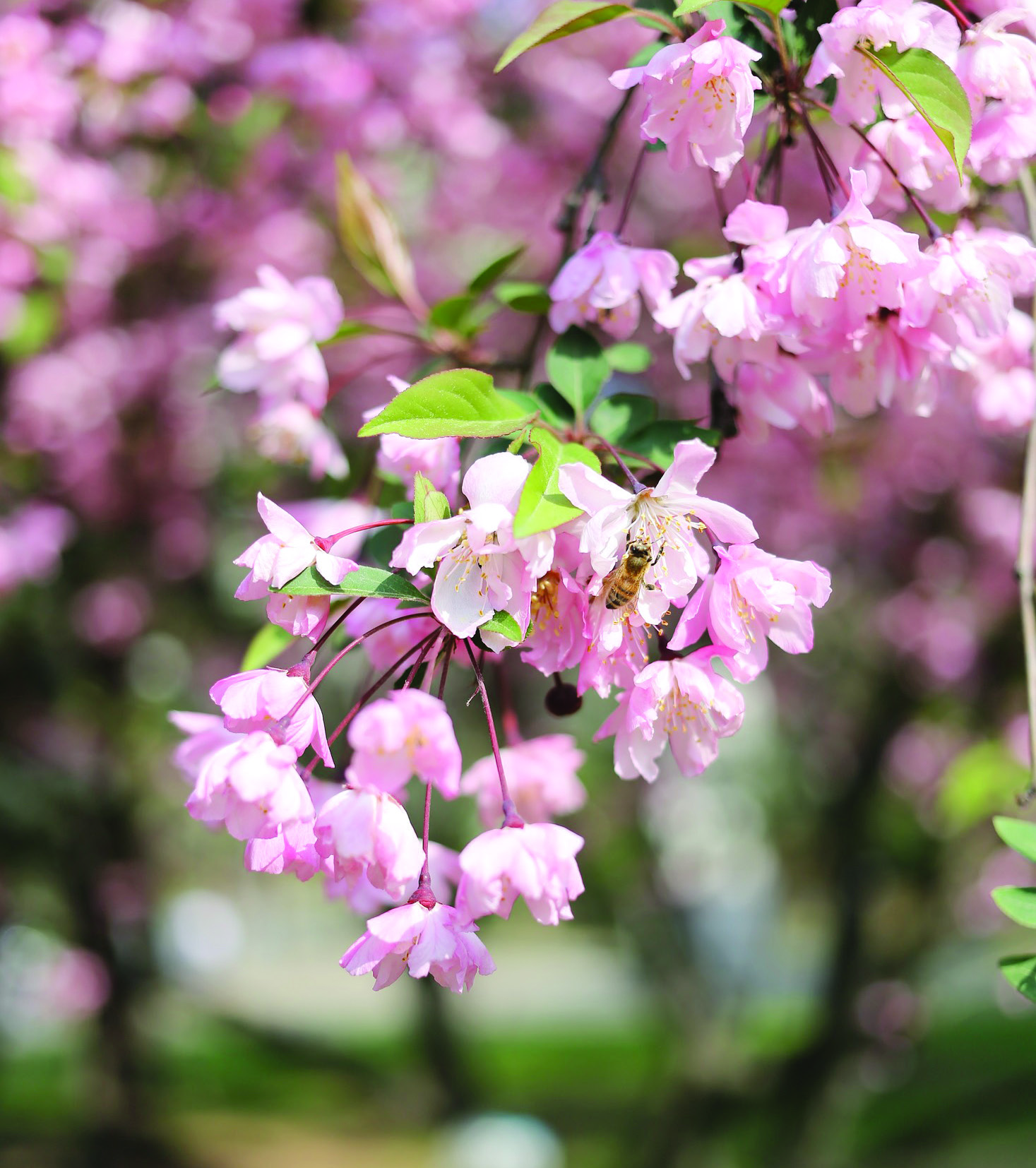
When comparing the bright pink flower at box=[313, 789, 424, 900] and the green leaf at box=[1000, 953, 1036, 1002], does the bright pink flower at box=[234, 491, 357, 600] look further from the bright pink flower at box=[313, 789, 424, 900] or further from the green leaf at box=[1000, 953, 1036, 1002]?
the green leaf at box=[1000, 953, 1036, 1002]

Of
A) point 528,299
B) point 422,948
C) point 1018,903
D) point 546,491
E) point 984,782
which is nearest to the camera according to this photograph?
Answer: point 546,491

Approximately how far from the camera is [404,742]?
0.85 meters

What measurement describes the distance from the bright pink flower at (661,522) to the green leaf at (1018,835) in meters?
0.47

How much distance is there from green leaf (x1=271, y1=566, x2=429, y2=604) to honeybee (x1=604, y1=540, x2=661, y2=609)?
0.54 feet

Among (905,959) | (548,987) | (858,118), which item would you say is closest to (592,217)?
(858,118)

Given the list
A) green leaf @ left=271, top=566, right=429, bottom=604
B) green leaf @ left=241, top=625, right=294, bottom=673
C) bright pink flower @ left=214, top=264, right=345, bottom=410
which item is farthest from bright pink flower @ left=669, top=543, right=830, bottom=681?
bright pink flower @ left=214, top=264, right=345, bottom=410

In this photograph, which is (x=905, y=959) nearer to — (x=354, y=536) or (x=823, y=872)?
(x=823, y=872)

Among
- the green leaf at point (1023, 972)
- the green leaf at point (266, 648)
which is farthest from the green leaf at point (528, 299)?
the green leaf at point (1023, 972)

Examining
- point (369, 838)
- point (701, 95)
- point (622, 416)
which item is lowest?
point (369, 838)

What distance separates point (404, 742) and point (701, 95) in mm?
693

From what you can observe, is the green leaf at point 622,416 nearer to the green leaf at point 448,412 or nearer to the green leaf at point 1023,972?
the green leaf at point 448,412

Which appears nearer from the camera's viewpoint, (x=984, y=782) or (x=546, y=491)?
(x=546, y=491)

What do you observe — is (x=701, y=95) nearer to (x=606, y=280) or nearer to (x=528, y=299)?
(x=606, y=280)

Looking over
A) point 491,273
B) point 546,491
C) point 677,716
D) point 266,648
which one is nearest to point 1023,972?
point 677,716
